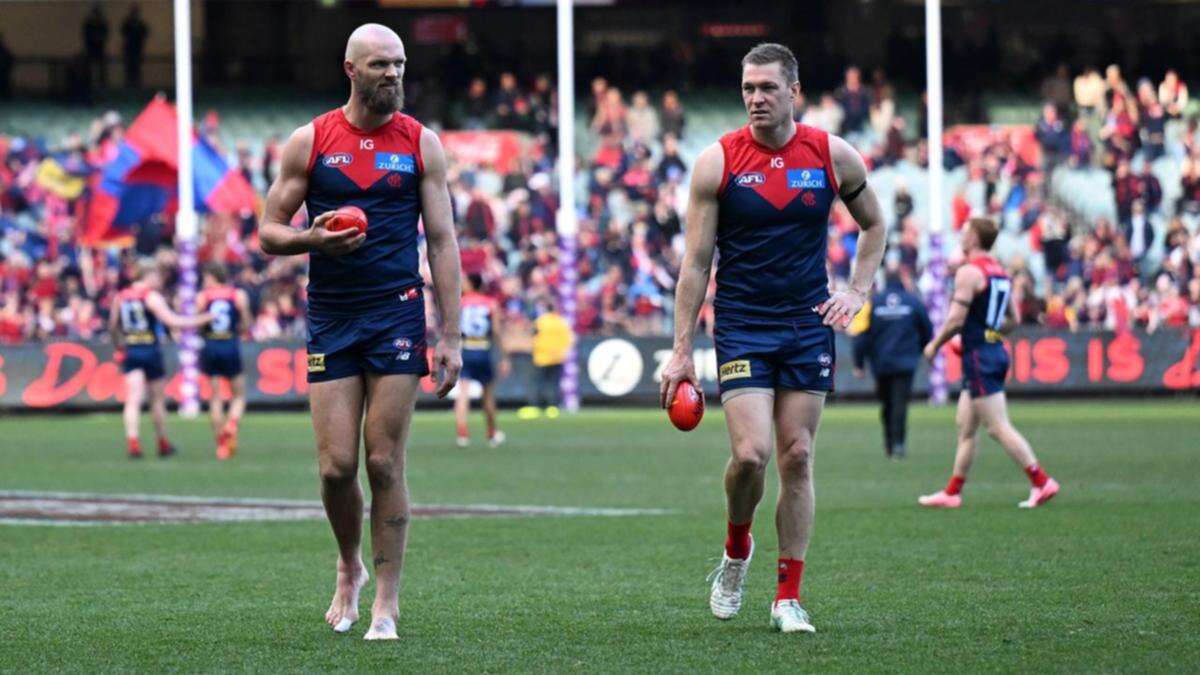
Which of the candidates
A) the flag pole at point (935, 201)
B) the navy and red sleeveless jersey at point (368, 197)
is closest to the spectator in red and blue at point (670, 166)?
the flag pole at point (935, 201)

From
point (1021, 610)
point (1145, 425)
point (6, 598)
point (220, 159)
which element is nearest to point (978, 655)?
point (1021, 610)

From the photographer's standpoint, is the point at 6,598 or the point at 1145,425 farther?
the point at 1145,425

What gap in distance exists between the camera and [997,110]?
4056 centimetres

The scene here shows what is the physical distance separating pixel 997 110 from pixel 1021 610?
32615mm

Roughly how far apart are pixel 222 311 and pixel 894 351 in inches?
289

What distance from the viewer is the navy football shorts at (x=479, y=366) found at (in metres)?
24.9

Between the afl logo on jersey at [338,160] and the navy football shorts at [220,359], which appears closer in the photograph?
the afl logo on jersey at [338,160]

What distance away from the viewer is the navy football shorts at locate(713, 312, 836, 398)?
332 inches

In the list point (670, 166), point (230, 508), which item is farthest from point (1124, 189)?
point (230, 508)

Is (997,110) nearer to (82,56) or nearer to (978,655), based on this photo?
(82,56)

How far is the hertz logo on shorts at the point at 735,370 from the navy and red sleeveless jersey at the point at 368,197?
132 cm

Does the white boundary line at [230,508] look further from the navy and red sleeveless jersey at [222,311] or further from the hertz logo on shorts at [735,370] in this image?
the hertz logo on shorts at [735,370]

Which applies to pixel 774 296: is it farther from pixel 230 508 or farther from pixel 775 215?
pixel 230 508

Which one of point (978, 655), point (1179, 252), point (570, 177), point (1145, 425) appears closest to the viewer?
point (978, 655)
